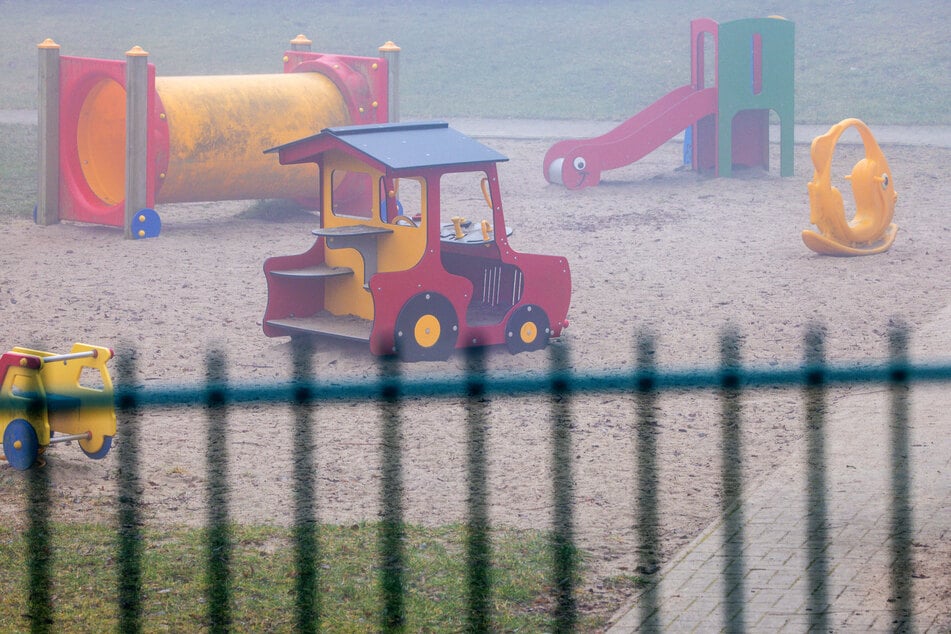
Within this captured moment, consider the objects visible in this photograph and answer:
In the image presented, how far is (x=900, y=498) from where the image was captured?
19.9 feet

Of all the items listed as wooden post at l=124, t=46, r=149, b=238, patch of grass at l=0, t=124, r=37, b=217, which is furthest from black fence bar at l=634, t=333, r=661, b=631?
patch of grass at l=0, t=124, r=37, b=217

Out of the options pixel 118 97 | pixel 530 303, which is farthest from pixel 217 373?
pixel 118 97

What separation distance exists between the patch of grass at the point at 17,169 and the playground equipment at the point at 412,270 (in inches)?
247

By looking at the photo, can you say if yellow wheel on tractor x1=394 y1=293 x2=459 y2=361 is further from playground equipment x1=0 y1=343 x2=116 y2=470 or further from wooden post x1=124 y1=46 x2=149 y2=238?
wooden post x1=124 y1=46 x2=149 y2=238

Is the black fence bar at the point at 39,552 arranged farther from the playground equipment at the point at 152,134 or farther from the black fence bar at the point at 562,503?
the playground equipment at the point at 152,134

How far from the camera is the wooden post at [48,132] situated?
13.6 meters

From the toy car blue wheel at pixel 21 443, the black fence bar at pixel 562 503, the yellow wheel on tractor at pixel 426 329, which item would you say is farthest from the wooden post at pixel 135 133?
the toy car blue wheel at pixel 21 443

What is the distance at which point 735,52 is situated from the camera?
17.4 metres

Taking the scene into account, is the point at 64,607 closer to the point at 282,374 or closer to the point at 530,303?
the point at 282,374

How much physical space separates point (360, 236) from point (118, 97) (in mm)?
5792

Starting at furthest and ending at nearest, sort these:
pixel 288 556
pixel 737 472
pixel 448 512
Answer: pixel 737 472 < pixel 448 512 < pixel 288 556

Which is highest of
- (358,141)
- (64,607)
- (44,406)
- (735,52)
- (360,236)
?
(735,52)

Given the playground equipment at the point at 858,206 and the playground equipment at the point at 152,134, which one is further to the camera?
the playground equipment at the point at 152,134

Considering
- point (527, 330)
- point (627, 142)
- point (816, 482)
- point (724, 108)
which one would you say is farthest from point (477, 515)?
point (724, 108)
